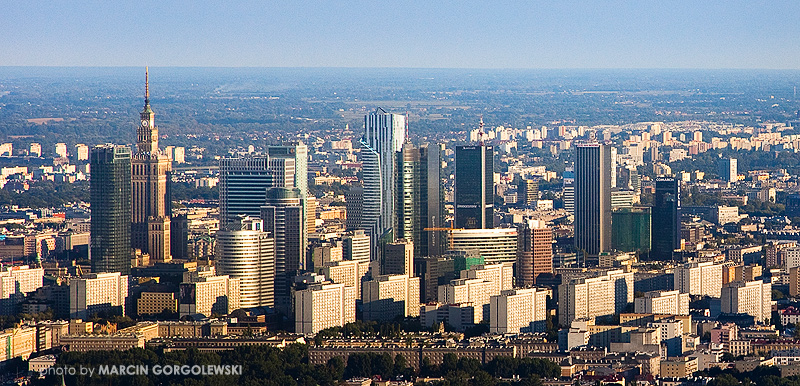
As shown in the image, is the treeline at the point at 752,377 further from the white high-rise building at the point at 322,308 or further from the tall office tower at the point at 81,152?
the tall office tower at the point at 81,152

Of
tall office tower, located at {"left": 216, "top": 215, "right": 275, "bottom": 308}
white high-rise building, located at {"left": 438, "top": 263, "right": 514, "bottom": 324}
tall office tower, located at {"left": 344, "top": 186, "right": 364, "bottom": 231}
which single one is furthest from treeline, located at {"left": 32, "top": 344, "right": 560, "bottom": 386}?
tall office tower, located at {"left": 344, "top": 186, "right": 364, "bottom": 231}

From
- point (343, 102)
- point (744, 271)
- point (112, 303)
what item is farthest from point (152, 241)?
point (343, 102)

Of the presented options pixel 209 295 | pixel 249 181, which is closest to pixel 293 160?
pixel 249 181

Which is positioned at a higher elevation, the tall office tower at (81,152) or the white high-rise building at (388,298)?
the tall office tower at (81,152)

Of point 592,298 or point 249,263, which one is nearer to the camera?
point 592,298

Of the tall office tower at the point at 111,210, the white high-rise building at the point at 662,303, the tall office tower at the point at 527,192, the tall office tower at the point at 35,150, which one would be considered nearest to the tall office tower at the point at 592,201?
the white high-rise building at the point at 662,303

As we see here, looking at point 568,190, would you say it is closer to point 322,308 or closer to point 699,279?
point 699,279

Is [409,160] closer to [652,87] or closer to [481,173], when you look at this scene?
[481,173]
